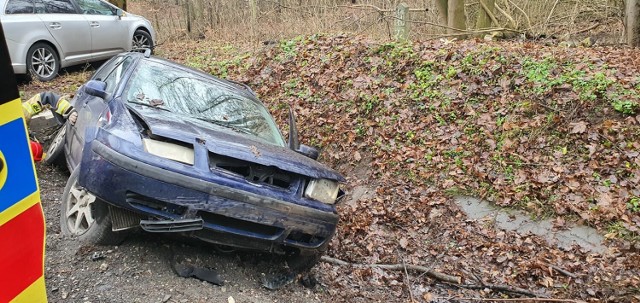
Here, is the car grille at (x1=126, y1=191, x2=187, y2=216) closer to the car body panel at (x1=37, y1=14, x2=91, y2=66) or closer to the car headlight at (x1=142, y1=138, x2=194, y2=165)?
the car headlight at (x1=142, y1=138, x2=194, y2=165)

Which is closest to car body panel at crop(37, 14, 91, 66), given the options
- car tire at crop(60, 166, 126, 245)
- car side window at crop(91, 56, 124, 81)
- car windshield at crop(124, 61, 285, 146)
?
car side window at crop(91, 56, 124, 81)

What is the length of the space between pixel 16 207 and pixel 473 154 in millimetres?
5644

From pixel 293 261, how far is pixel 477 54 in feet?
17.0

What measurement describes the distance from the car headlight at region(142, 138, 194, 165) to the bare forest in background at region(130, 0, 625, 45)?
7673mm

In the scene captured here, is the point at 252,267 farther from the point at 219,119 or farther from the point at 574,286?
the point at 574,286

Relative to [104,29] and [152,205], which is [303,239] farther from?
[104,29]

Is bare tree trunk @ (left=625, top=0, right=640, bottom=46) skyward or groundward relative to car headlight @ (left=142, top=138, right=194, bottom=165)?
skyward

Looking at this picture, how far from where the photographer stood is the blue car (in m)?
3.08

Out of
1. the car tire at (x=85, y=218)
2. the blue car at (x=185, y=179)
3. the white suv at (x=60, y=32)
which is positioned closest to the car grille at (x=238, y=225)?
the blue car at (x=185, y=179)

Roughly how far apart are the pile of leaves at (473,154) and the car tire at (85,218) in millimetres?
1978

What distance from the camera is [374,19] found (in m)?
13.0

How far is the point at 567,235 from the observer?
16.3 ft

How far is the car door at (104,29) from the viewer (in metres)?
9.82

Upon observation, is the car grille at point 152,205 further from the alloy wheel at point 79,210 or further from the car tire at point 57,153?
the car tire at point 57,153
